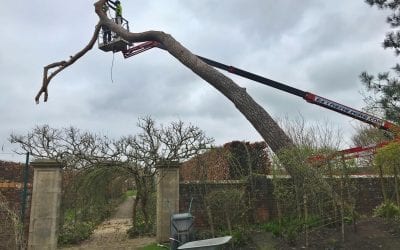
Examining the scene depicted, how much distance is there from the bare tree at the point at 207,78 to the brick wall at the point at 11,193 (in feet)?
6.74

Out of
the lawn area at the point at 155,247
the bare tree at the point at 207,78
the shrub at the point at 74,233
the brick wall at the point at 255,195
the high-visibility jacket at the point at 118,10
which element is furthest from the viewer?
the high-visibility jacket at the point at 118,10

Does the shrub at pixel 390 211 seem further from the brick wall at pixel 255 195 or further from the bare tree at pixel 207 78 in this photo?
the bare tree at pixel 207 78

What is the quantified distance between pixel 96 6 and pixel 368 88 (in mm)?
7835

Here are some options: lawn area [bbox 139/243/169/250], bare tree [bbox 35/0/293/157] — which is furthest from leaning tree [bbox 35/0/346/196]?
lawn area [bbox 139/243/169/250]

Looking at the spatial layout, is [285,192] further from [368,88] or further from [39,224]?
[39,224]

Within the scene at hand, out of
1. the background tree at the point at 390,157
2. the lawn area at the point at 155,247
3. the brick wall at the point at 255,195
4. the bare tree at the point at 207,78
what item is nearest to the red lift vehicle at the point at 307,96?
the bare tree at the point at 207,78

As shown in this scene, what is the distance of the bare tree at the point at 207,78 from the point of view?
896cm

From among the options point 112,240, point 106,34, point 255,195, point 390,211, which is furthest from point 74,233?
point 390,211

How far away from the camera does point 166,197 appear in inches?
410

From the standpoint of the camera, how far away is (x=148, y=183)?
40.6 feet

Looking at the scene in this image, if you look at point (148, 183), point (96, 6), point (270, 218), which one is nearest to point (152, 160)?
point (148, 183)

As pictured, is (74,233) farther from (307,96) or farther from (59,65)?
(307,96)

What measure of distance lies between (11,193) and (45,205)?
825mm

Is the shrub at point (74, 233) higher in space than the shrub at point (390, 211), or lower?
lower
